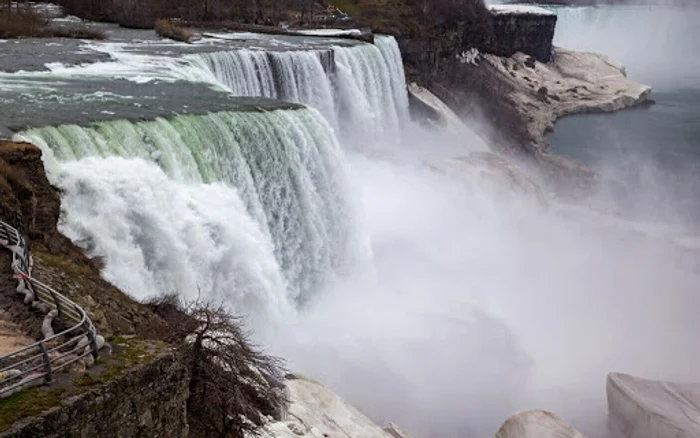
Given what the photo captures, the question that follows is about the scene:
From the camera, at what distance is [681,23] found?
8206 centimetres

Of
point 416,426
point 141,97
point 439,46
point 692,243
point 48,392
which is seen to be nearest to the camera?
point 48,392

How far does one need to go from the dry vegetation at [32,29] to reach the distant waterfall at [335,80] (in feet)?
21.1

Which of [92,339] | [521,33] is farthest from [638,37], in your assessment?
[92,339]

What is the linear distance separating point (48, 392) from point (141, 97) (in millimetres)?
12900

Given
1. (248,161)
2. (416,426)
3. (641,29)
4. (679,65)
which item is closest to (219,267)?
(248,161)

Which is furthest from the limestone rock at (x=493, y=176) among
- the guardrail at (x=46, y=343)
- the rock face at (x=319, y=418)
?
the guardrail at (x=46, y=343)

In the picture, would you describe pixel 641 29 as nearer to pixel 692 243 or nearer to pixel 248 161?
pixel 692 243

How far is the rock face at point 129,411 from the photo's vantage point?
559 centimetres

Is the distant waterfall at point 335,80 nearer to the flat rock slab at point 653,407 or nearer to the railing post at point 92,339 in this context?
the flat rock slab at point 653,407

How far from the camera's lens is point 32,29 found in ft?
85.5

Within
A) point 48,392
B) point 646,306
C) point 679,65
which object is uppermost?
point 48,392

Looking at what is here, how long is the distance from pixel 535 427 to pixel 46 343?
8.50 meters

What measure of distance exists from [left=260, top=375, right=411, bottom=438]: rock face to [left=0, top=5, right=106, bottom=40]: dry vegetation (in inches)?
734

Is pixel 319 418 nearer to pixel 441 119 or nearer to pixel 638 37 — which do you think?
pixel 441 119
